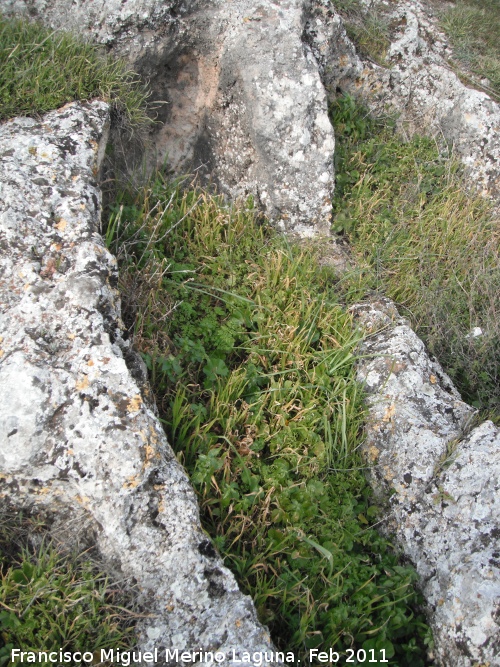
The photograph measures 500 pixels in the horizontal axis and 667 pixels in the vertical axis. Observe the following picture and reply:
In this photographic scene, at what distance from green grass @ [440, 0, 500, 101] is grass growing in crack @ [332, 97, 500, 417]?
130 cm

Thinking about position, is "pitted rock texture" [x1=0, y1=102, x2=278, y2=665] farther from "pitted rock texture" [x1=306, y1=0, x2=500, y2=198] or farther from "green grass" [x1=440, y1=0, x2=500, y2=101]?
"green grass" [x1=440, y1=0, x2=500, y2=101]

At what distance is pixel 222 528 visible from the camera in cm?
273

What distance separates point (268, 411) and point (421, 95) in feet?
12.3

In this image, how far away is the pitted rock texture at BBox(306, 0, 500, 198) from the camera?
16.0 ft

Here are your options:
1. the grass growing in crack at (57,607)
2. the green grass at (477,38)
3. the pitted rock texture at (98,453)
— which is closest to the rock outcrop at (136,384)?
the pitted rock texture at (98,453)

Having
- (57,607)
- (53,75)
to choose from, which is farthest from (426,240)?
(57,607)

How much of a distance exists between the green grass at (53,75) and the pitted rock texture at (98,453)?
1.11 m

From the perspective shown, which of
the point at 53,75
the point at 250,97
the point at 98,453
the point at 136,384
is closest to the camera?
the point at 98,453

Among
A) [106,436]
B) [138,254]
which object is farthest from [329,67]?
[106,436]

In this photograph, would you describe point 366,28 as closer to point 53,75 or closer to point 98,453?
point 53,75

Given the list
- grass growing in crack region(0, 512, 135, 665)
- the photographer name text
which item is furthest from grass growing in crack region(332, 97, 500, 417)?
grass growing in crack region(0, 512, 135, 665)

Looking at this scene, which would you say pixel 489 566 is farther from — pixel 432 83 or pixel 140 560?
pixel 432 83

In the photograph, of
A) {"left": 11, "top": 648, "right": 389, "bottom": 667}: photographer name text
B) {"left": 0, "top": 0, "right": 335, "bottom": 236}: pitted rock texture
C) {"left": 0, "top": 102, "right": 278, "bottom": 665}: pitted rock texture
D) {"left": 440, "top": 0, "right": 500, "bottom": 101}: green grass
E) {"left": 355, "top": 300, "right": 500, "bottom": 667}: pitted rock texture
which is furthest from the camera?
{"left": 440, "top": 0, "right": 500, "bottom": 101}: green grass

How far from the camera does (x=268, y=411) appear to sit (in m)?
3.18
